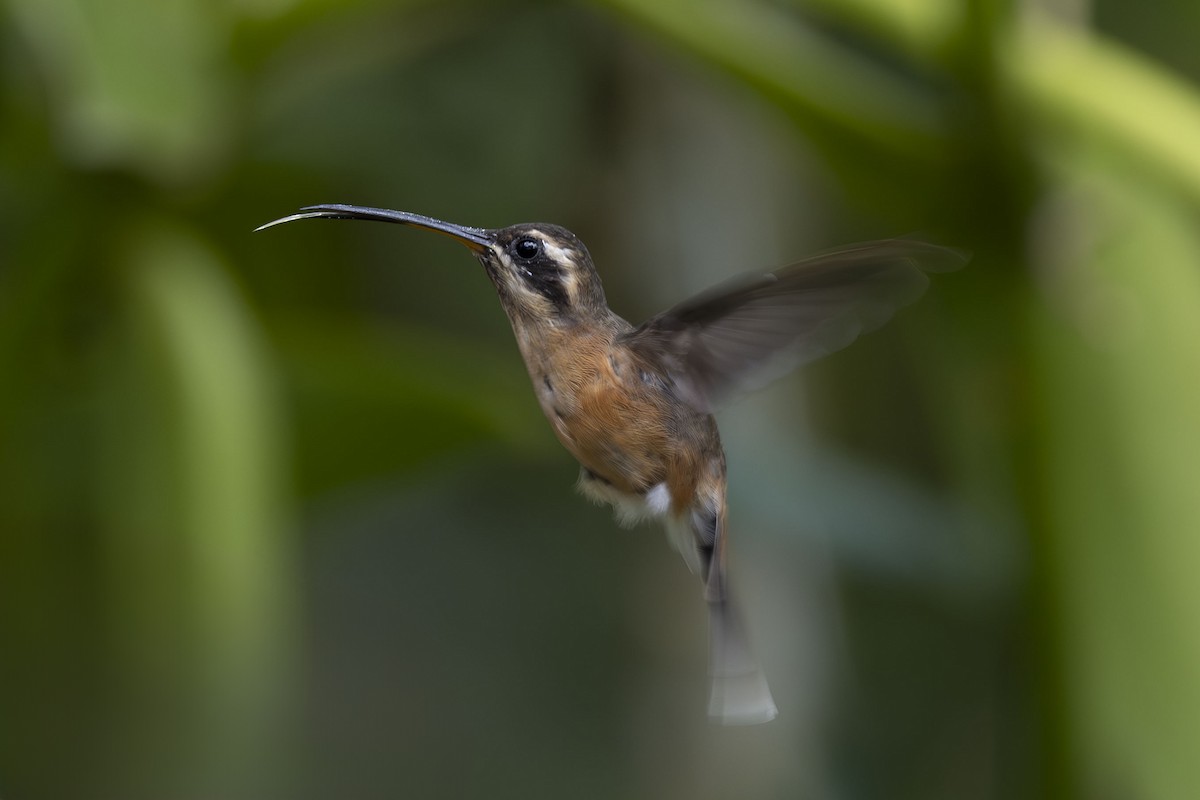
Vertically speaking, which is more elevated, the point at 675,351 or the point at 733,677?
the point at 675,351

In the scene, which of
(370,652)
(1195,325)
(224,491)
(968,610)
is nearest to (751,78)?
(1195,325)

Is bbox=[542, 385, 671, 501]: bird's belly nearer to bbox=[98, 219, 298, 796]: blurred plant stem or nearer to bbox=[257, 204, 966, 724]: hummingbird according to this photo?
bbox=[257, 204, 966, 724]: hummingbird

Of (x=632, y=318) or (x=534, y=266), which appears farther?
(x=632, y=318)

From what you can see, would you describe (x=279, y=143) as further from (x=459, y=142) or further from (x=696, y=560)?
(x=696, y=560)

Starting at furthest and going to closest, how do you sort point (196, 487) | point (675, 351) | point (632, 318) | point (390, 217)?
point (632, 318) → point (196, 487) → point (675, 351) → point (390, 217)

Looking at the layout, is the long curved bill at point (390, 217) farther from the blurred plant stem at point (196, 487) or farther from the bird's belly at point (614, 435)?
the blurred plant stem at point (196, 487)

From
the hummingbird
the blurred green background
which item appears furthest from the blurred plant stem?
the hummingbird

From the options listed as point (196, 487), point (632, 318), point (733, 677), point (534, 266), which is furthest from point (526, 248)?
point (632, 318)

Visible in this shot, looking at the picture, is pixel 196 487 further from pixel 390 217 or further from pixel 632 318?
pixel 632 318
